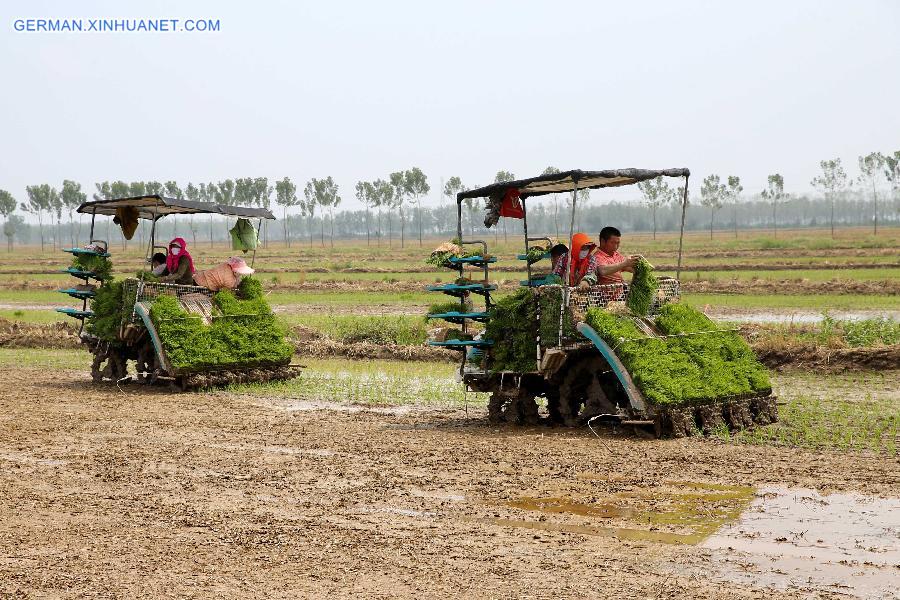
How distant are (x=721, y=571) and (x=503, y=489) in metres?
2.87

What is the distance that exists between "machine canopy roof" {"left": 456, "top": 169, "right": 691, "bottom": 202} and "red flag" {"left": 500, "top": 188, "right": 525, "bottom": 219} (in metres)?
0.09

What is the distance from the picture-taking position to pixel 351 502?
8914 millimetres

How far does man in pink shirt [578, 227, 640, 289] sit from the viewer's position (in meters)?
12.2

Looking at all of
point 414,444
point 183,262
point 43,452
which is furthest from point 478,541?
point 183,262

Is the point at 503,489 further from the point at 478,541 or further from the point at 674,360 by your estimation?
the point at 674,360

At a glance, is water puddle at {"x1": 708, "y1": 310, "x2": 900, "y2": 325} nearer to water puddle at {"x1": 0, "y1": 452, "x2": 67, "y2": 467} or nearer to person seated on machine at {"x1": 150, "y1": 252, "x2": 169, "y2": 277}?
person seated on machine at {"x1": 150, "y1": 252, "x2": 169, "y2": 277}

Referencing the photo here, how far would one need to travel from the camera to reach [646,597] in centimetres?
623

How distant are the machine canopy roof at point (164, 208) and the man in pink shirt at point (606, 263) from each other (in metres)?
6.87

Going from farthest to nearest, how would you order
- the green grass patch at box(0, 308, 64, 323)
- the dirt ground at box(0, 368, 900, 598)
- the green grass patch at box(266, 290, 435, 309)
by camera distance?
the green grass patch at box(266, 290, 435, 309) → the green grass patch at box(0, 308, 64, 323) → the dirt ground at box(0, 368, 900, 598)

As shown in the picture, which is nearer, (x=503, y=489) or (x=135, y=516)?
(x=135, y=516)

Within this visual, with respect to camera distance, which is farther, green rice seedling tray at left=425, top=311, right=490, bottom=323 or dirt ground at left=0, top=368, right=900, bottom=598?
green rice seedling tray at left=425, top=311, right=490, bottom=323

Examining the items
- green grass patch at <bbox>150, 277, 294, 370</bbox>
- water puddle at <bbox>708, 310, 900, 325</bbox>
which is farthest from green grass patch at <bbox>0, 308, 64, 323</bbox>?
water puddle at <bbox>708, 310, 900, 325</bbox>

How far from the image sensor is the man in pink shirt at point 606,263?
12227mm

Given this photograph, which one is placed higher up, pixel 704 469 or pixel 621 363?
pixel 621 363
